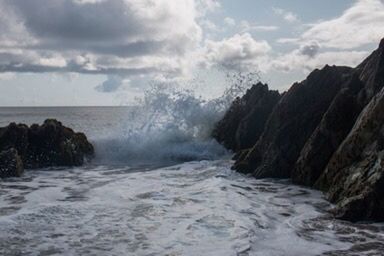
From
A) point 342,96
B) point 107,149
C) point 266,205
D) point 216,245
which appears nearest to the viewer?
point 216,245

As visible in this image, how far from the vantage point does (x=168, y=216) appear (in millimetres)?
10820

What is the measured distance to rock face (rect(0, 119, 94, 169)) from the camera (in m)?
19.6

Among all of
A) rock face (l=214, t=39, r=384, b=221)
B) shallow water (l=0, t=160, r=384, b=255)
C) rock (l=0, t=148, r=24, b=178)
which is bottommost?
shallow water (l=0, t=160, r=384, b=255)

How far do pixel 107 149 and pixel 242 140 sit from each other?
22.2ft

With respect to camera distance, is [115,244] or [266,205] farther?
[266,205]

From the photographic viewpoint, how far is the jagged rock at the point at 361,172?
10.0 metres

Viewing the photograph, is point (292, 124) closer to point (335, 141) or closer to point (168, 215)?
point (335, 141)

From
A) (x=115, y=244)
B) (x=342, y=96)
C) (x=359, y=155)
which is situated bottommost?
(x=115, y=244)

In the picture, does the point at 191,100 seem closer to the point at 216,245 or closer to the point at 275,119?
the point at 275,119

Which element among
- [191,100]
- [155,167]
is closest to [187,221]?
[155,167]

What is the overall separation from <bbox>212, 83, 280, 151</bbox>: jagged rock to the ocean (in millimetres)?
2041

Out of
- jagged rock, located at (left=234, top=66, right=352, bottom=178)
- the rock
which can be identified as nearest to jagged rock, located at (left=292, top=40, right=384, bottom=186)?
jagged rock, located at (left=234, top=66, right=352, bottom=178)

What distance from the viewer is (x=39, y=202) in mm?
12547

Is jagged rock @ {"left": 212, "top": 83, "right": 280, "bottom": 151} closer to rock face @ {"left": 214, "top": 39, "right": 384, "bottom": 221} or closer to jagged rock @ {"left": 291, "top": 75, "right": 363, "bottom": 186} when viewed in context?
rock face @ {"left": 214, "top": 39, "right": 384, "bottom": 221}
